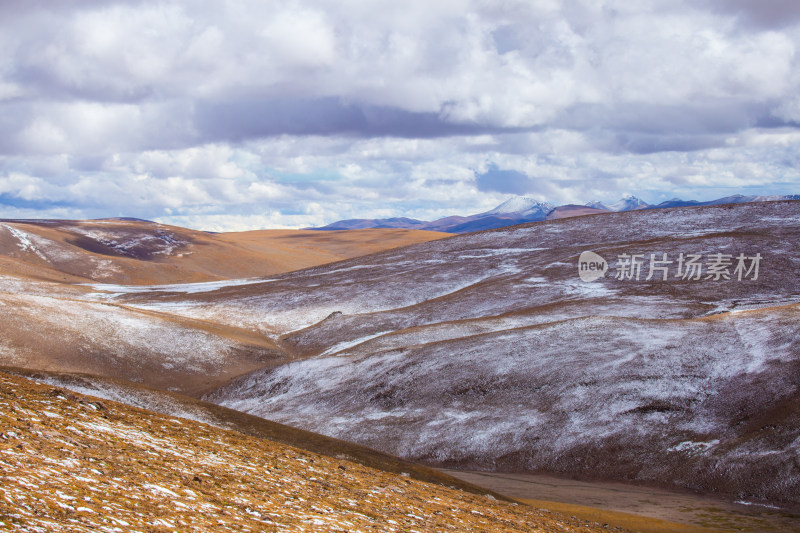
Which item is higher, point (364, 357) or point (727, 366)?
point (727, 366)

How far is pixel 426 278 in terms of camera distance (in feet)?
380

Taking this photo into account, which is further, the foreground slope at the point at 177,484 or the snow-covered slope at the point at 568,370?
the snow-covered slope at the point at 568,370

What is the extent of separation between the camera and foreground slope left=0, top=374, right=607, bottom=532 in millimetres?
12172

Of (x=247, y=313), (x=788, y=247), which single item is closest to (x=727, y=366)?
(x=788, y=247)

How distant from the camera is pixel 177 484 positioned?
15.1 metres

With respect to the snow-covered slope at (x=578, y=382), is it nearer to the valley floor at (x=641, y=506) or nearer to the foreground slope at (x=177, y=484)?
the valley floor at (x=641, y=506)

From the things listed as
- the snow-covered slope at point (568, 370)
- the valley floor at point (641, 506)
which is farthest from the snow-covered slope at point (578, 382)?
the valley floor at point (641, 506)

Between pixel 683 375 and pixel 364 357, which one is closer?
pixel 683 375

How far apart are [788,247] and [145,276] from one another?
16552 centimetres

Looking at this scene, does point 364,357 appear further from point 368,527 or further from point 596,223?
point 596,223

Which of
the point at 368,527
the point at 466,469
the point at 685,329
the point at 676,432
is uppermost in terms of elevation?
the point at 685,329

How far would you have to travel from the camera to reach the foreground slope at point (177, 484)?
12.2 m

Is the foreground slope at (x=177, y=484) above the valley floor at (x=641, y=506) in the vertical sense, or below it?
above

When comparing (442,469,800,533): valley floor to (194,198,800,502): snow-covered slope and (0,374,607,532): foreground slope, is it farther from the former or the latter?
(0,374,607,532): foreground slope
